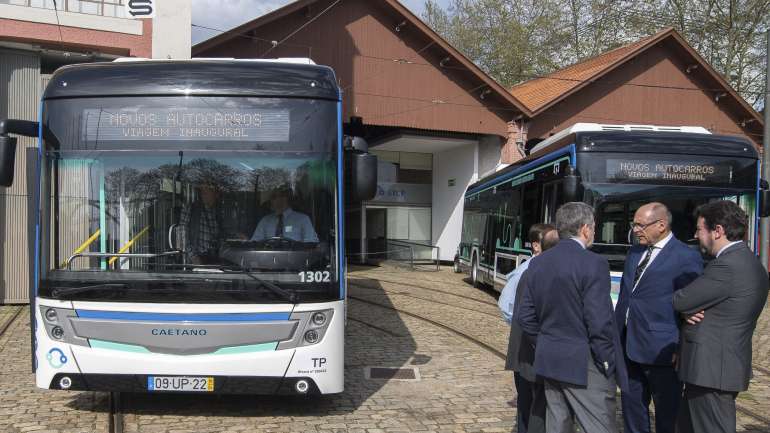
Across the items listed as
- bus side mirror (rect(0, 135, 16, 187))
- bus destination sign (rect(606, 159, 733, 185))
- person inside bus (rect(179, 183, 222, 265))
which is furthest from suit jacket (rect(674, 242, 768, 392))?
bus destination sign (rect(606, 159, 733, 185))

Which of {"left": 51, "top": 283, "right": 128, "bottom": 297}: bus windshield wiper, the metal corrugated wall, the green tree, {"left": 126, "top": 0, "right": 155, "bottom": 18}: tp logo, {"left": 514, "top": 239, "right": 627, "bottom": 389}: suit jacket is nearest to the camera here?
{"left": 514, "top": 239, "right": 627, "bottom": 389}: suit jacket

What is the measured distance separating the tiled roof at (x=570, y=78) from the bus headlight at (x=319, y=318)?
1851 cm

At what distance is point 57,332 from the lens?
5258mm

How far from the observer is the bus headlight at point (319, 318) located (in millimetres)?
5344

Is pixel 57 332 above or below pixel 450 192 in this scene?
below

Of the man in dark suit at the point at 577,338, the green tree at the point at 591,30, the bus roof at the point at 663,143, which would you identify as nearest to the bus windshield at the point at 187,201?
the man in dark suit at the point at 577,338

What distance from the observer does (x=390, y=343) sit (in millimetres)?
9219

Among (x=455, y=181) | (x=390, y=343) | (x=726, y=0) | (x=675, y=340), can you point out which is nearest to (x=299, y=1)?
(x=455, y=181)

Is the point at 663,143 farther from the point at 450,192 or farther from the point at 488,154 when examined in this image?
the point at 450,192

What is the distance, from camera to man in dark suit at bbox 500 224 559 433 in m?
4.25

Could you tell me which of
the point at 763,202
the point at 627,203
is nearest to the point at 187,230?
the point at 627,203

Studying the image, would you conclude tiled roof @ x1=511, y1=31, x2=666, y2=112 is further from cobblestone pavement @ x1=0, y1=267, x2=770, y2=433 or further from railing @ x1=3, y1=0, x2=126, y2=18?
cobblestone pavement @ x1=0, y1=267, x2=770, y2=433

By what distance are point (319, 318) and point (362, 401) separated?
1375mm

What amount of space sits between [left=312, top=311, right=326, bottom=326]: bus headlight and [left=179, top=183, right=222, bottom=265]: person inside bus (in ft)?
2.94
